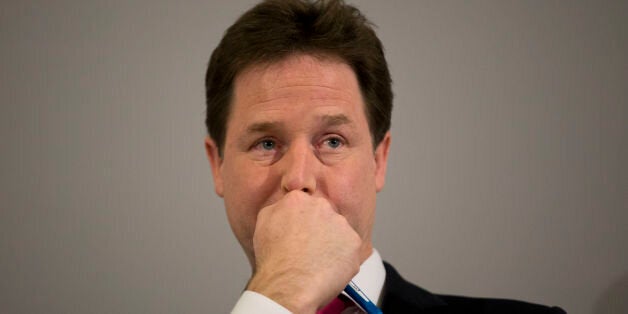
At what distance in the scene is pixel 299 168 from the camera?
118cm

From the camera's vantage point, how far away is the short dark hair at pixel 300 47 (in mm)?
1336

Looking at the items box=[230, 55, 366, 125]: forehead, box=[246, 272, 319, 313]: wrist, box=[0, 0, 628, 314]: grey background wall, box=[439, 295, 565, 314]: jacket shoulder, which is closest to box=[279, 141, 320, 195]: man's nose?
box=[230, 55, 366, 125]: forehead

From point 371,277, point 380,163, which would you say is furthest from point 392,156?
point 371,277

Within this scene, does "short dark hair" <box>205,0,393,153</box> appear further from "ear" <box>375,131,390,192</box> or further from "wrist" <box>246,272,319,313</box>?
"wrist" <box>246,272,319,313</box>

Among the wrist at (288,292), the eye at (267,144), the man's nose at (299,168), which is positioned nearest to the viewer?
the wrist at (288,292)

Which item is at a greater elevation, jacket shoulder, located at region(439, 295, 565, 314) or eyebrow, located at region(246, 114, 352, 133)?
eyebrow, located at region(246, 114, 352, 133)

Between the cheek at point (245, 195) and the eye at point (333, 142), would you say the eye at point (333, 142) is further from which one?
the cheek at point (245, 195)

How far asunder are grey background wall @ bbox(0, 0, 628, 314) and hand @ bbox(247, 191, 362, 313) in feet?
3.05

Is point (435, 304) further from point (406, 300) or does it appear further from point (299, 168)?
point (299, 168)

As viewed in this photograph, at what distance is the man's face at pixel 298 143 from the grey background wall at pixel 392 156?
688mm

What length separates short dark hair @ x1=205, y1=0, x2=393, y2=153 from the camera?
1336 millimetres

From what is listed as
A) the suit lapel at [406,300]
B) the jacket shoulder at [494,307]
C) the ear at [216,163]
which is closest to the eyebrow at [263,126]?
the ear at [216,163]

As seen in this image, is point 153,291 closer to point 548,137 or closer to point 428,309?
point 428,309

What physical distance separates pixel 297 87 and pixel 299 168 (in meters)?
0.22
